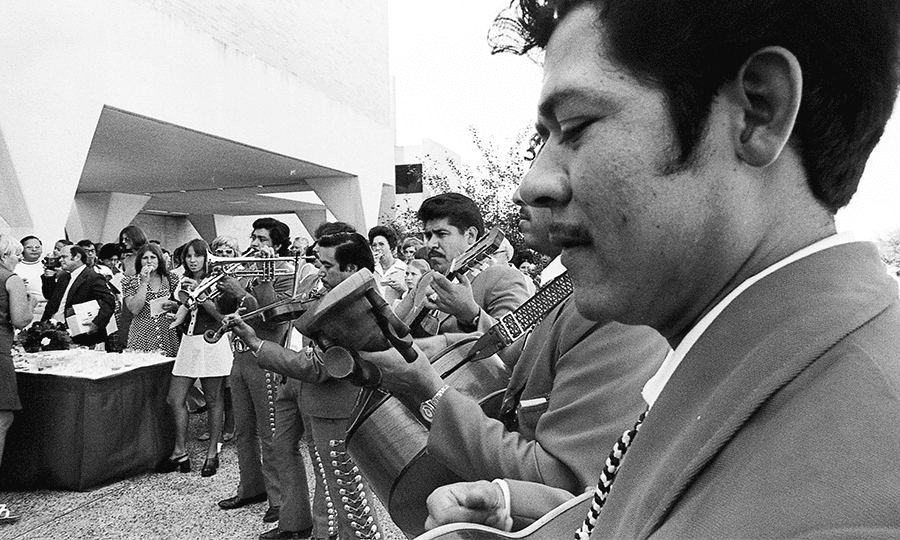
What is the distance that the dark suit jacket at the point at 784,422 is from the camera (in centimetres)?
48

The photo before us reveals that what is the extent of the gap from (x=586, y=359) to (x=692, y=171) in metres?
0.91

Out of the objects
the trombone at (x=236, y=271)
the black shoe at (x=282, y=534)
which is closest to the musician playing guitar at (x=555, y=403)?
the black shoe at (x=282, y=534)

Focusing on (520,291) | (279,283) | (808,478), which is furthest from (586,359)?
(279,283)

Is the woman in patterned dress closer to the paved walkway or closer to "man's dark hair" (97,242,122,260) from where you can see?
the paved walkway

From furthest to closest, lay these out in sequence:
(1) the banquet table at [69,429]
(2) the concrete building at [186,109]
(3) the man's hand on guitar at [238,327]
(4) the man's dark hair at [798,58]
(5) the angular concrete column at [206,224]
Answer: (5) the angular concrete column at [206,224]
(2) the concrete building at [186,109]
(1) the banquet table at [69,429]
(3) the man's hand on guitar at [238,327]
(4) the man's dark hair at [798,58]

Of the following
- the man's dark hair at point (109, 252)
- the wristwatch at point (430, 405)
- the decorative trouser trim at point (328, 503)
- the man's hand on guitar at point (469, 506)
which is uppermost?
the man's dark hair at point (109, 252)

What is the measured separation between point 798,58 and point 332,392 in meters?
3.31

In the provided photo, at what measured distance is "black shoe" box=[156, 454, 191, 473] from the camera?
19.4 feet

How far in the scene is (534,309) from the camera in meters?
2.14

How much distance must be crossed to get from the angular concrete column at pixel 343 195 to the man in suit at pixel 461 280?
538 inches

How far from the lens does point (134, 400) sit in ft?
18.9

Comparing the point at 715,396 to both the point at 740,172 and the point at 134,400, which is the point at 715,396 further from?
the point at 134,400

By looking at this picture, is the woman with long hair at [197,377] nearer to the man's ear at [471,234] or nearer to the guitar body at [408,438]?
the man's ear at [471,234]

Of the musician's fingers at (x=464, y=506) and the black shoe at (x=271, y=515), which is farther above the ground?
the musician's fingers at (x=464, y=506)
